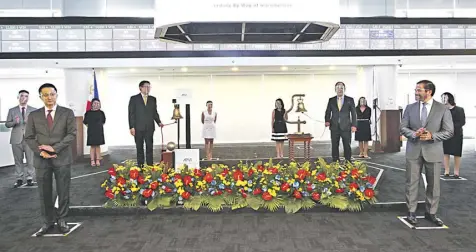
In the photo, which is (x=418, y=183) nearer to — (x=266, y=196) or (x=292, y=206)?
(x=292, y=206)

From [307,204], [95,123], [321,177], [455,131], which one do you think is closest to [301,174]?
[321,177]

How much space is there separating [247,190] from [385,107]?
6.77 m

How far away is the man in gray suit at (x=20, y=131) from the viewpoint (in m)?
6.41

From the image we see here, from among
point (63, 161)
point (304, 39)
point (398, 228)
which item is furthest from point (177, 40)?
point (398, 228)

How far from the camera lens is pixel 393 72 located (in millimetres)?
10086

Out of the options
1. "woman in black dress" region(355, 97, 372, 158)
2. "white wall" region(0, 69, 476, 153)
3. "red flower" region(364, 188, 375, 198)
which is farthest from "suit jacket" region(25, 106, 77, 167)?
"white wall" region(0, 69, 476, 153)

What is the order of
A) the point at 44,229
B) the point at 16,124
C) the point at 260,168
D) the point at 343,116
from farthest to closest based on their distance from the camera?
1. the point at 16,124
2. the point at 343,116
3. the point at 260,168
4. the point at 44,229

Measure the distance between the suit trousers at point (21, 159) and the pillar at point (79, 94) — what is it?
8.17 ft

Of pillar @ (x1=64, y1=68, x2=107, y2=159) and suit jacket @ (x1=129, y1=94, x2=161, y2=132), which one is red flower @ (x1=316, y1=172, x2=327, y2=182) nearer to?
suit jacket @ (x1=129, y1=94, x2=161, y2=132)

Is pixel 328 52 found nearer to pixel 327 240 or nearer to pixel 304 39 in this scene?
pixel 304 39

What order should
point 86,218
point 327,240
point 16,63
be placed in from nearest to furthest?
1. point 327,240
2. point 86,218
3. point 16,63

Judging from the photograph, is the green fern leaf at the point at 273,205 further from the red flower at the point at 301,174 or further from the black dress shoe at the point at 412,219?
the black dress shoe at the point at 412,219

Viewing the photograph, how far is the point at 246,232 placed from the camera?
404 centimetres

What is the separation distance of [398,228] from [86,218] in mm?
3675
